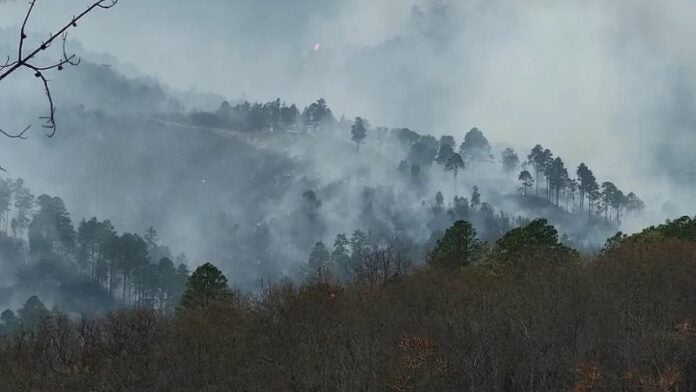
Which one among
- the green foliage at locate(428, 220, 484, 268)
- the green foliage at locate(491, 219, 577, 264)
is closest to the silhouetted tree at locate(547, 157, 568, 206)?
the green foliage at locate(428, 220, 484, 268)

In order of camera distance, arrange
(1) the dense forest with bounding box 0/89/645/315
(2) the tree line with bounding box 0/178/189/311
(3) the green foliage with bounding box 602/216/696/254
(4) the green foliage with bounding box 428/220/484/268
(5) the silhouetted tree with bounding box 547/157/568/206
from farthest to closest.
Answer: (5) the silhouetted tree with bounding box 547/157/568/206 → (1) the dense forest with bounding box 0/89/645/315 → (2) the tree line with bounding box 0/178/189/311 → (4) the green foliage with bounding box 428/220/484/268 → (3) the green foliage with bounding box 602/216/696/254

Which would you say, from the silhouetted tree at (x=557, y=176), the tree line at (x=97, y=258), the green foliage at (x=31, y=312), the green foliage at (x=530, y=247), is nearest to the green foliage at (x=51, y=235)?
the tree line at (x=97, y=258)

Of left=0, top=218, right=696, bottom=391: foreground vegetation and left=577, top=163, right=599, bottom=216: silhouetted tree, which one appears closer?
→ left=0, top=218, right=696, bottom=391: foreground vegetation

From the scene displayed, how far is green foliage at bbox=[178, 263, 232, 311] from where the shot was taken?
53.5 metres

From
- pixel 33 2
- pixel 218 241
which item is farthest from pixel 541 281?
pixel 218 241

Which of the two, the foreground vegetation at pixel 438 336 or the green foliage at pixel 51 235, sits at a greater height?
the green foliage at pixel 51 235

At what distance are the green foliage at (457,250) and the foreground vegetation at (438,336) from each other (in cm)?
398

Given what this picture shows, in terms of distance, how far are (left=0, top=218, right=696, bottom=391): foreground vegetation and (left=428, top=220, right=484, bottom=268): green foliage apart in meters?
3.98

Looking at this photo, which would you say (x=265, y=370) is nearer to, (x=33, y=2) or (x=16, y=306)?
(x=33, y=2)

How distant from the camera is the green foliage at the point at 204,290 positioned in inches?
2106

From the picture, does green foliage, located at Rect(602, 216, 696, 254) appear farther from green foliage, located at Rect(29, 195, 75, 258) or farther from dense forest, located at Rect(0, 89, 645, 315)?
green foliage, located at Rect(29, 195, 75, 258)

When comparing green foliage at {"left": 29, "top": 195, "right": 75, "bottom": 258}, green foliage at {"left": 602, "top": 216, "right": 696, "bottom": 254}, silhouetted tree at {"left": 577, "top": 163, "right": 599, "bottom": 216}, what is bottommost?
green foliage at {"left": 602, "top": 216, "right": 696, "bottom": 254}

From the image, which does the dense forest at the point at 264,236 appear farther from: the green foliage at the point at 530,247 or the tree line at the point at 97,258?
the green foliage at the point at 530,247

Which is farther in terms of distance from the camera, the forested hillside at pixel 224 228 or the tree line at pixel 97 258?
the forested hillside at pixel 224 228
